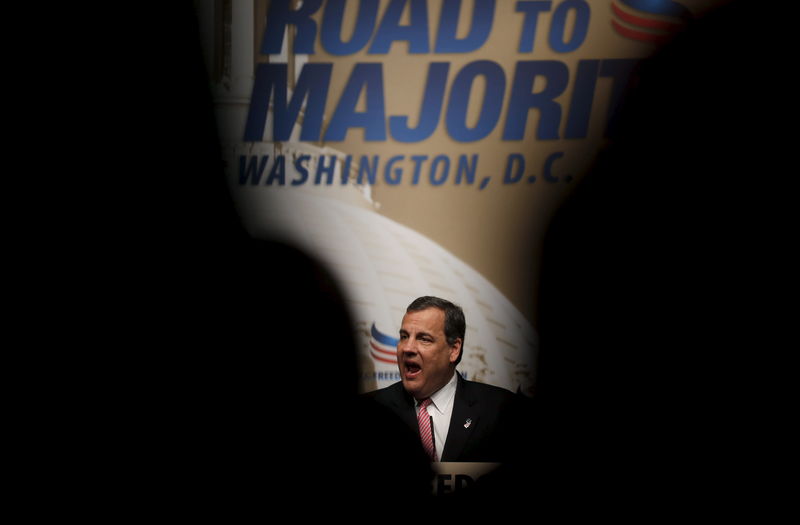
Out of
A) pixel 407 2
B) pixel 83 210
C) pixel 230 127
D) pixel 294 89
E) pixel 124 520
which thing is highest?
pixel 407 2

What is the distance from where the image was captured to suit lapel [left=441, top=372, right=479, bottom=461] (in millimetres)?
2152

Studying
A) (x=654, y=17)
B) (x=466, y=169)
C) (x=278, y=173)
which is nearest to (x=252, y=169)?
(x=278, y=173)

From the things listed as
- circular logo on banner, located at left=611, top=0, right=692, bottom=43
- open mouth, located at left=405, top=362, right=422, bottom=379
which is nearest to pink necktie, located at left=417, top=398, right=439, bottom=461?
open mouth, located at left=405, top=362, right=422, bottom=379

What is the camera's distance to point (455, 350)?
217 cm

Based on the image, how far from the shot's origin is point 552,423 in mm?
2160

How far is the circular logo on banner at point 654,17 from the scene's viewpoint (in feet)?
7.00

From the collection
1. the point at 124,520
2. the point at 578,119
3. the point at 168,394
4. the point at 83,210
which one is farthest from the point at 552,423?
the point at 83,210

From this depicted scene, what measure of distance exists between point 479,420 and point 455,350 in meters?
0.23

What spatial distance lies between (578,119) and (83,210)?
63.8 inches

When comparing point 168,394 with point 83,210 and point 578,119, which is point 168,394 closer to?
point 83,210

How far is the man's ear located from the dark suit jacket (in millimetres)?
64

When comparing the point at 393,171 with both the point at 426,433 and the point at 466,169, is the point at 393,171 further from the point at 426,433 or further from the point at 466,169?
the point at 426,433

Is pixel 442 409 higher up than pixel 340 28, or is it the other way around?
pixel 340 28

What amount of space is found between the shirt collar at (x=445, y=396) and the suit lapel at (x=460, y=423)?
0.04 ft
